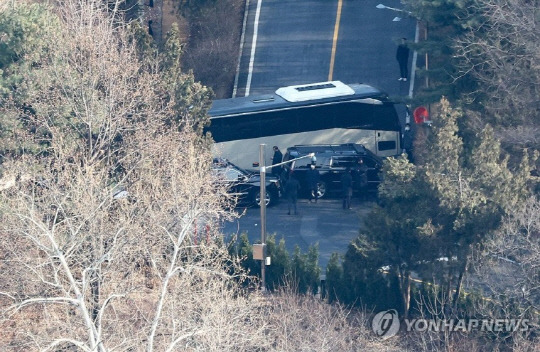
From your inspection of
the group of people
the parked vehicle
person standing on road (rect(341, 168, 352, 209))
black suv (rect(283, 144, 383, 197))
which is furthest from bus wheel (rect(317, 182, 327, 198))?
the parked vehicle

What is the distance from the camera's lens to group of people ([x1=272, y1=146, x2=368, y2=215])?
27578 mm

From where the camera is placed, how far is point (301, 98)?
30.2 m

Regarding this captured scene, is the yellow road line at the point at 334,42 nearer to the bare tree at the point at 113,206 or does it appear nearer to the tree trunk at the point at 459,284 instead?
the bare tree at the point at 113,206

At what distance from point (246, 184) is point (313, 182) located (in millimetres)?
2215

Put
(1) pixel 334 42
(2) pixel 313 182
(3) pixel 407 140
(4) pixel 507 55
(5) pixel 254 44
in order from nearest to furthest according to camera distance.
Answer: (4) pixel 507 55, (2) pixel 313 182, (3) pixel 407 140, (1) pixel 334 42, (5) pixel 254 44

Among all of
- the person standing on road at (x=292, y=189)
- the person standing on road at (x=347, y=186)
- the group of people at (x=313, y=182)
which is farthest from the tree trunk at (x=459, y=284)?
the person standing on road at (x=292, y=189)

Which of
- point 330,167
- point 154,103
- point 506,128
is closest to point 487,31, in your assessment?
point 506,128

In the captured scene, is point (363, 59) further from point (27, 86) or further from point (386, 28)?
point (27, 86)

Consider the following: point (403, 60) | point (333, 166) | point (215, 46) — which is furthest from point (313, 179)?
point (215, 46)

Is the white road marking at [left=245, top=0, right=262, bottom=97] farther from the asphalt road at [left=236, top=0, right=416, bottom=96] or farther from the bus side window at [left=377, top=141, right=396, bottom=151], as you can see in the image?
the bus side window at [left=377, top=141, right=396, bottom=151]

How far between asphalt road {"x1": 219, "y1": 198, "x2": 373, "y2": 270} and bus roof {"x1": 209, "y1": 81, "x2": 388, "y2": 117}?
3.28 m

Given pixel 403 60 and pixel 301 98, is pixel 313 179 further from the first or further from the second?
pixel 403 60

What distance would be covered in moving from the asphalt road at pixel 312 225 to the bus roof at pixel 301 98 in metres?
3.28

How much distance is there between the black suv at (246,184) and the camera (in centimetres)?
2764
